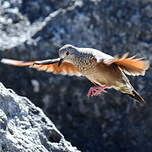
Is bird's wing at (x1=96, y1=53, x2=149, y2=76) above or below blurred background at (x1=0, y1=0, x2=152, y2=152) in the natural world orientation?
below

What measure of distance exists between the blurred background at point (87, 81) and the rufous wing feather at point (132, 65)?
5.62 ft

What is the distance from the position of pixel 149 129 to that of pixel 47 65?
1762 millimetres

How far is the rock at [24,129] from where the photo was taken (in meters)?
3.73

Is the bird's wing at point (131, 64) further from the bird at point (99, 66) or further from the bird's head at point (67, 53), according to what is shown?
the bird's head at point (67, 53)

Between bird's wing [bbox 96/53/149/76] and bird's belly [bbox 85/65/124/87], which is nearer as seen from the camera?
bird's wing [bbox 96/53/149/76]

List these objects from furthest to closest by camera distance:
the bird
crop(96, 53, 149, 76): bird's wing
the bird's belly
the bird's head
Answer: the bird's head
the bird's belly
the bird
crop(96, 53, 149, 76): bird's wing

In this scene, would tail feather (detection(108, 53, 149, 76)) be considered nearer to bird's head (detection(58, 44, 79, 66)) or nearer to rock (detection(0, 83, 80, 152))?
bird's head (detection(58, 44, 79, 66))

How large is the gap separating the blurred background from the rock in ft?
8.07

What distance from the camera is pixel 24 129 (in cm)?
412

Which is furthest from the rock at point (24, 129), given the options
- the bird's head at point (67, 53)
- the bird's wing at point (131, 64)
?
the bird's head at point (67, 53)

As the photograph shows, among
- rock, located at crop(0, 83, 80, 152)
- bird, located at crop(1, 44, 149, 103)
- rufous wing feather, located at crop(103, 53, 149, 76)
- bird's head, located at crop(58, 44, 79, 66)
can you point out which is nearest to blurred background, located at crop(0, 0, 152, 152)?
bird, located at crop(1, 44, 149, 103)

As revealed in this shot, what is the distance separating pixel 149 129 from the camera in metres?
6.74

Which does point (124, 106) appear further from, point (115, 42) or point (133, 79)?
point (115, 42)

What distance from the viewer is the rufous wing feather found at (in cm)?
502
